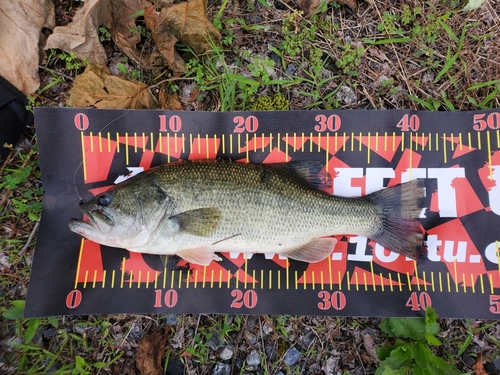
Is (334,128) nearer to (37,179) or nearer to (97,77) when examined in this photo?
(97,77)

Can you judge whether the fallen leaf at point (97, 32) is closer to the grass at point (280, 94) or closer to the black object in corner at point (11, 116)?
the grass at point (280, 94)

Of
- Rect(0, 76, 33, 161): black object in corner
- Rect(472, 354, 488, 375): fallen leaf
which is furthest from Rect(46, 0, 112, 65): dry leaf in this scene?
Rect(472, 354, 488, 375): fallen leaf

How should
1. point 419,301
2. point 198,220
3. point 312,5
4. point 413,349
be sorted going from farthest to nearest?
point 312,5 → point 419,301 → point 413,349 → point 198,220

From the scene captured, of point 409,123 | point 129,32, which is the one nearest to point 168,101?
point 129,32

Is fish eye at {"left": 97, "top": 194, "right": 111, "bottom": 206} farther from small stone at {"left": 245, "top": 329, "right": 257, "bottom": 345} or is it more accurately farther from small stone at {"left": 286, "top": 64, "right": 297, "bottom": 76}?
small stone at {"left": 286, "top": 64, "right": 297, "bottom": 76}

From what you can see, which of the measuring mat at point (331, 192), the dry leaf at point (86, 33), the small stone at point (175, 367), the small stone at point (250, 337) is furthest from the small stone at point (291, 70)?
the small stone at point (175, 367)

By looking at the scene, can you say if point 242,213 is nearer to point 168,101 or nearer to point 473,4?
point 168,101
